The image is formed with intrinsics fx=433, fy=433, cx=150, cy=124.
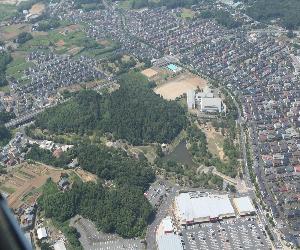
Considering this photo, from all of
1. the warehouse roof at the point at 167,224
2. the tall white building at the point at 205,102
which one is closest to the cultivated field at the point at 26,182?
the warehouse roof at the point at 167,224

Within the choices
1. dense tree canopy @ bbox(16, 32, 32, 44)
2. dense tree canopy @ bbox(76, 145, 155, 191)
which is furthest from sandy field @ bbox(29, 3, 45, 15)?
dense tree canopy @ bbox(76, 145, 155, 191)

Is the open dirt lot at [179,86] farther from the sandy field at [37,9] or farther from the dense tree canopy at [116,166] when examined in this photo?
the sandy field at [37,9]

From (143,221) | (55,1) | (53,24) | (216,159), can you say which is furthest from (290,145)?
(55,1)

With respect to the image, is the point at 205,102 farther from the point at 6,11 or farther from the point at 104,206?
the point at 6,11

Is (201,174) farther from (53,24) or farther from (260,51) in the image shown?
(53,24)

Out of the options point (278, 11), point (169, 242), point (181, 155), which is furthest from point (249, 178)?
point (278, 11)
